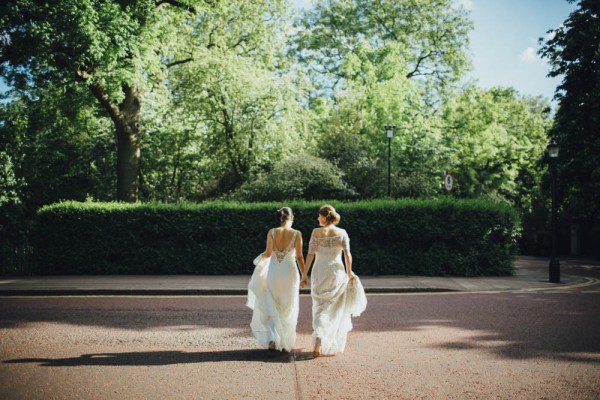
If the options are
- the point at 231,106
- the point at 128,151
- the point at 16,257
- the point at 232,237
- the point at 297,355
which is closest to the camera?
the point at 297,355

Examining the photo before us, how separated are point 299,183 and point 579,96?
1541cm

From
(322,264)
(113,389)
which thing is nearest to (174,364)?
(113,389)

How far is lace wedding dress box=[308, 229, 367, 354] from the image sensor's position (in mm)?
6965

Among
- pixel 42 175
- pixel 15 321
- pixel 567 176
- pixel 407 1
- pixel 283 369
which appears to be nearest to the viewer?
pixel 283 369

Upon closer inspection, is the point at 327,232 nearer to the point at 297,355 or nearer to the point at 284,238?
the point at 284,238

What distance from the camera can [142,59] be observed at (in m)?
20.0

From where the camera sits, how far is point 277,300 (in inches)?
279

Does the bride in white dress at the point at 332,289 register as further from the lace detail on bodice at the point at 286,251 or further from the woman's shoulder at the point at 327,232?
the lace detail on bodice at the point at 286,251

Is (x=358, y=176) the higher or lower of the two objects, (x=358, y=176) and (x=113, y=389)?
the higher

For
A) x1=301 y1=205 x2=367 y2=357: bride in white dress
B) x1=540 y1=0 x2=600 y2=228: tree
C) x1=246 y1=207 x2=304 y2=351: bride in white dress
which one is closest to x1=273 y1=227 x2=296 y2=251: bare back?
x1=246 y1=207 x2=304 y2=351: bride in white dress

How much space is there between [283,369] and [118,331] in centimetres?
351

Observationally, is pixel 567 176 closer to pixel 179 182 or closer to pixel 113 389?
pixel 179 182

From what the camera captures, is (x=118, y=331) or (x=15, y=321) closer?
(x=118, y=331)

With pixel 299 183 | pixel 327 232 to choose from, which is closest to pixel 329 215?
pixel 327 232
